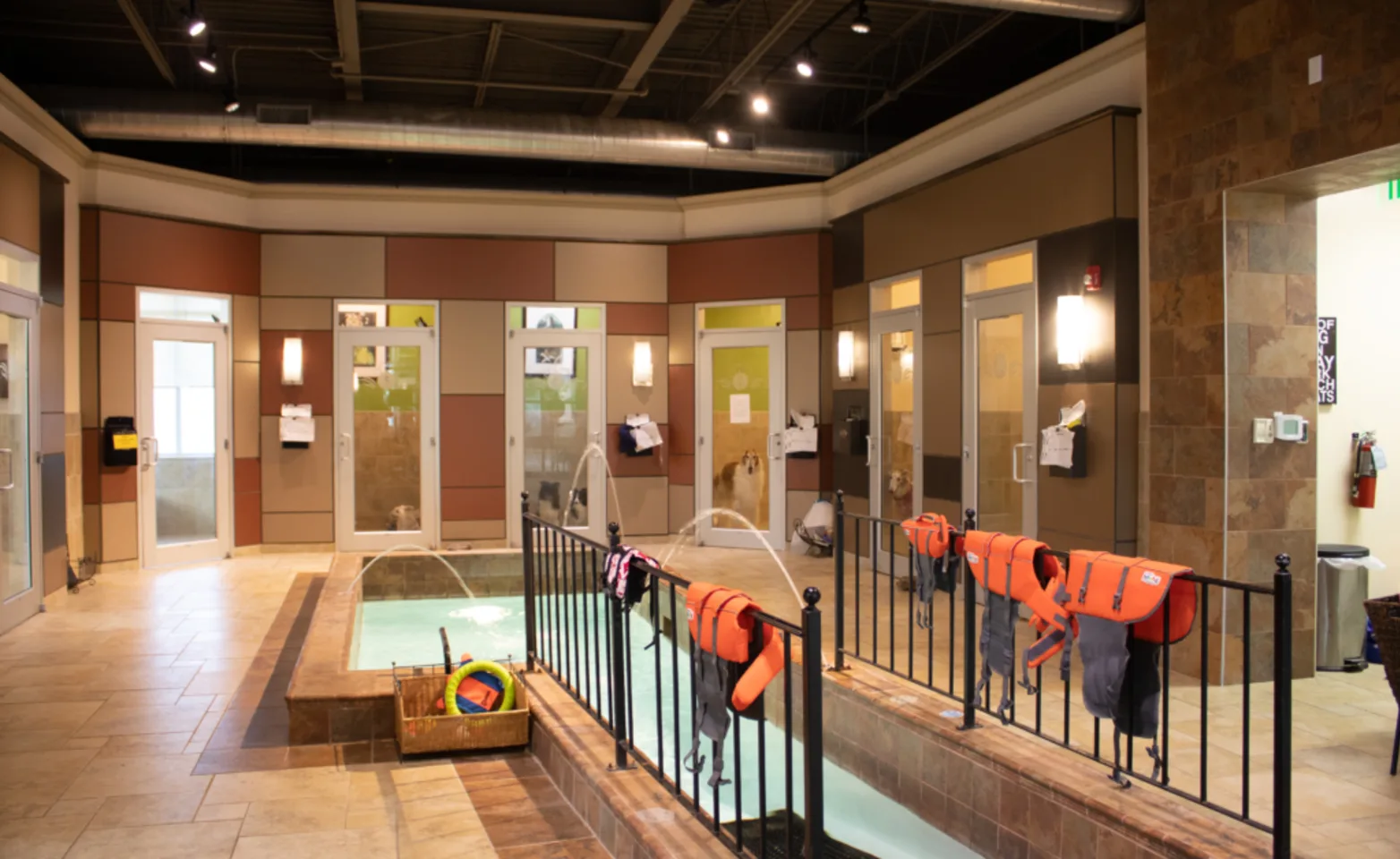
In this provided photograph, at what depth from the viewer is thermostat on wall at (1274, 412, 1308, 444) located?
494 cm

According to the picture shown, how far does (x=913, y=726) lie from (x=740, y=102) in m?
7.22

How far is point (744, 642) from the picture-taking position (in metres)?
2.78

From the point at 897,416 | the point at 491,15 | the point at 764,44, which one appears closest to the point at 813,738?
the point at 897,416

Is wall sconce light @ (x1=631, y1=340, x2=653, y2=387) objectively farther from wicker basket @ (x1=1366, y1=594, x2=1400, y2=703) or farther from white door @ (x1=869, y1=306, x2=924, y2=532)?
wicker basket @ (x1=1366, y1=594, x2=1400, y2=703)

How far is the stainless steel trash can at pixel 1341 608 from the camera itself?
5.09 m

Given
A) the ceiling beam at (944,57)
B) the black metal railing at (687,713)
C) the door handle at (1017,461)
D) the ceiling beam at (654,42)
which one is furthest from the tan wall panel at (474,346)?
the door handle at (1017,461)

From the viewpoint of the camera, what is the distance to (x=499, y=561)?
27.5ft

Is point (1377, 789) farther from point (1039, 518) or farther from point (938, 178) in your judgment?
point (938, 178)

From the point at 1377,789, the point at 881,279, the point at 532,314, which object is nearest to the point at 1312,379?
the point at 1377,789

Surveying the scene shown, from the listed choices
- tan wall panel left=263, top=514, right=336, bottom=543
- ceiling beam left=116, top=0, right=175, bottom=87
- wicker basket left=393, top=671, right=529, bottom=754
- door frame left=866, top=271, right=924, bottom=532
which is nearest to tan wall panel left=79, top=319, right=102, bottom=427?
tan wall panel left=263, top=514, right=336, bottom=543

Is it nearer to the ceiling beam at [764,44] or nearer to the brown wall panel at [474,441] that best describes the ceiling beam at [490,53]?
the ceiling beam at [764,44]

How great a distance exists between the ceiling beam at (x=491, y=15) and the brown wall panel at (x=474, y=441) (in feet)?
11.1

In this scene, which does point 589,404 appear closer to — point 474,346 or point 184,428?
point 474,346

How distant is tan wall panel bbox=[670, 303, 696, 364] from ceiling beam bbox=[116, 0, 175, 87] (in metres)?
4.55
